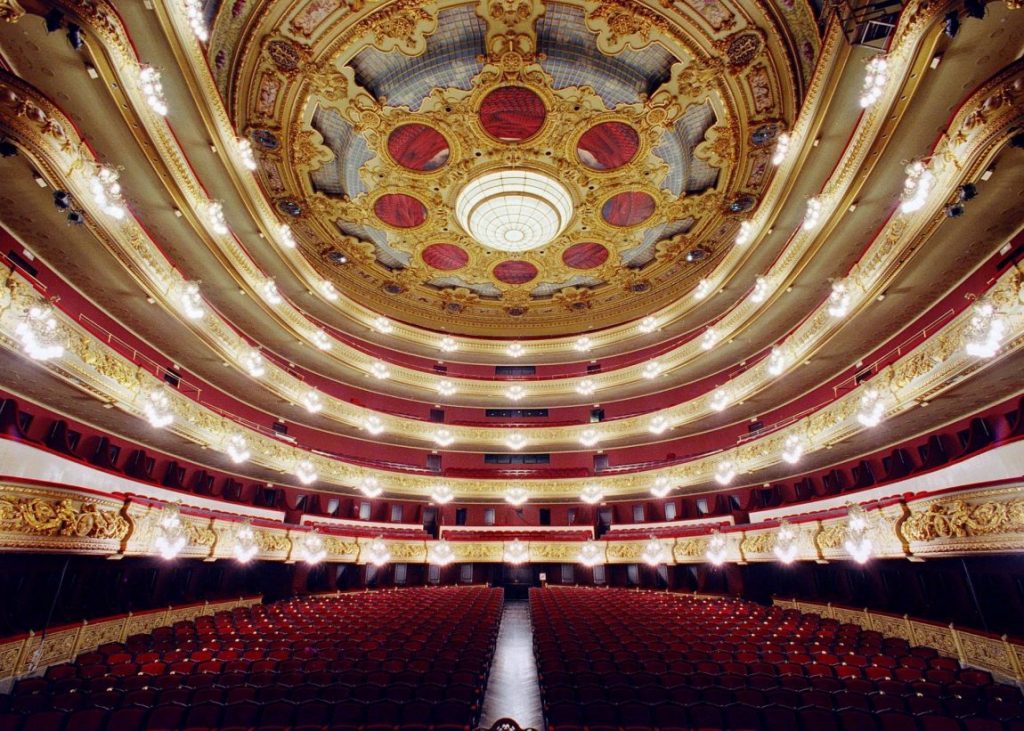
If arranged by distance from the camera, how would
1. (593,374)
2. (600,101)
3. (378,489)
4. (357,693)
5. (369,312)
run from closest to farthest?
(357,693), (600,101), (378,489), (369,312), (593,374)

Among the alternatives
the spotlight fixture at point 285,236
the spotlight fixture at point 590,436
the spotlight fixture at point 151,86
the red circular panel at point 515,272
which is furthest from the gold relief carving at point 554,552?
the spotlight fixture at point 151,86

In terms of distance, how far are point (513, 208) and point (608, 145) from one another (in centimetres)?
352

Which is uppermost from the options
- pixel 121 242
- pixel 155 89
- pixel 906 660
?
pixel 155 89

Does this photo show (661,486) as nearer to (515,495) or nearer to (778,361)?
(515,495)

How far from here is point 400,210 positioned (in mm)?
15625

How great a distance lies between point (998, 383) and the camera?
7.65 metres

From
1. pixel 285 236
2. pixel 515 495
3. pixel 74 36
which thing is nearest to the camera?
pixel 74 36

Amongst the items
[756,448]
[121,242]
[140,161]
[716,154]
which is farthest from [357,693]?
[716,154]

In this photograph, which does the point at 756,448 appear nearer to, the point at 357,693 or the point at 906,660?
the point at 906,660

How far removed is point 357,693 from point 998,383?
35.1 feet

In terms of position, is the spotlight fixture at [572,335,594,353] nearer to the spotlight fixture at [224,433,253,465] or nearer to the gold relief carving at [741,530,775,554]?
the gold relief carving at [741,530,775,554]

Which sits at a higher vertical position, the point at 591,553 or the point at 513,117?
the point at 513,117

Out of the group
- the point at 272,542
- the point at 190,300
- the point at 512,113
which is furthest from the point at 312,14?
the point at 272,542

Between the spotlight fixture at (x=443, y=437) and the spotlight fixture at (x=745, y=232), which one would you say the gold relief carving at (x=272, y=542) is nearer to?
the spotlight fixture at (x=443, y=437)
